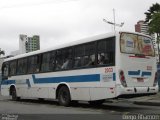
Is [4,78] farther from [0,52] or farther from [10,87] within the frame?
[0,52]

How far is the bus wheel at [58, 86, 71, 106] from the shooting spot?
19.0 meters

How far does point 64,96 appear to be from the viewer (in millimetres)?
19359

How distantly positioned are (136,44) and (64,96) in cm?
462

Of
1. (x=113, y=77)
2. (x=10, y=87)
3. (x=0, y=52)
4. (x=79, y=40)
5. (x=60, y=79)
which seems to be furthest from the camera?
(x=0, y=52)

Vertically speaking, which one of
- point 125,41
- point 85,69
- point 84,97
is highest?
point 125,41

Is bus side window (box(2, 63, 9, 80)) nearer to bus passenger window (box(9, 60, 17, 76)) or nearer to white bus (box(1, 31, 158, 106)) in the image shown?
bus passenger window (box(9, 60, 17, 76))

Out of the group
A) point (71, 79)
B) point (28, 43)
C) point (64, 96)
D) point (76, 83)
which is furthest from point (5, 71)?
point (28, 43)

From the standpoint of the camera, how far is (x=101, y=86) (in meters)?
16.6

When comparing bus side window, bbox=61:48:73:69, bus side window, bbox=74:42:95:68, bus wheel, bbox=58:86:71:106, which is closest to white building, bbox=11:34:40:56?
bus wheel, bbox=58:86:71:106

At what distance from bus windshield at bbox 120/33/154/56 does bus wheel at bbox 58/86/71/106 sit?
4.08 meters

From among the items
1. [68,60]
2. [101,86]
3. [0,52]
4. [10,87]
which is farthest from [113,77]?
[0,52]

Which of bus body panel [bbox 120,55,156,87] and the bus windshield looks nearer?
bus body panel [bbox 120,55,156,87]

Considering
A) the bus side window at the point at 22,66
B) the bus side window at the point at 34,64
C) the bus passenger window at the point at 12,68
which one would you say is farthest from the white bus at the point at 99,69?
the bus passenger window at the point at 12,68

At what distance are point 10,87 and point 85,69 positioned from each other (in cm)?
976
